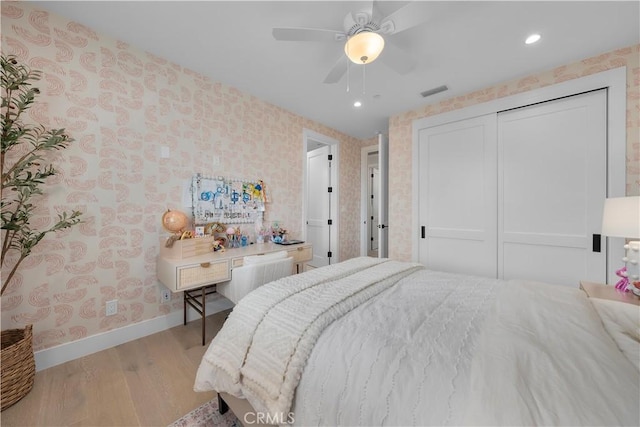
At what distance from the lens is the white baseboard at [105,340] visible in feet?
5.48

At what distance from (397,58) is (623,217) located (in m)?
1.77

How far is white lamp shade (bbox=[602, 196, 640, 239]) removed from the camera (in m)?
1.38

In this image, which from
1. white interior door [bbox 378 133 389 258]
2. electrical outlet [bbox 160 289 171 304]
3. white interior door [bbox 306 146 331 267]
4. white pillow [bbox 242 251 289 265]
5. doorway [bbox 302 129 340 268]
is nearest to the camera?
white pillow [bbox 242 251 289 265]

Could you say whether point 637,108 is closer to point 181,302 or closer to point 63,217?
point 181,302

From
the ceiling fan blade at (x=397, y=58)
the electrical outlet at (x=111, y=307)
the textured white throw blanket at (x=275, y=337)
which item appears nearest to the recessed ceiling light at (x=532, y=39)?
the ceiling fan blade at (x=397, y=58)

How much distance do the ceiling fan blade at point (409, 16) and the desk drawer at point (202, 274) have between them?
2.14 meters

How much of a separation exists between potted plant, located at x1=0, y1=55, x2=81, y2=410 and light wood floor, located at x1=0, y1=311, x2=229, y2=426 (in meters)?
0.15

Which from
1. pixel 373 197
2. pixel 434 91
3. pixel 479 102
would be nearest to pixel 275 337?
pixel 434 91

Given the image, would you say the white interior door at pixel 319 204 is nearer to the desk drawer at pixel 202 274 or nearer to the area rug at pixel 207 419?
the desk drawer at pixel 202 274

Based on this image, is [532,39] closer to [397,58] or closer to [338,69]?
[397,58]

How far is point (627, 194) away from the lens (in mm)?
1951

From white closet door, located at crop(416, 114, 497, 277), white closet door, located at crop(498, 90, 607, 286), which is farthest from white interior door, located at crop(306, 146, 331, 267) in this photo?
white closet door, located at crop(498, 90, 607, 286)

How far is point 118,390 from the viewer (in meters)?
1.49

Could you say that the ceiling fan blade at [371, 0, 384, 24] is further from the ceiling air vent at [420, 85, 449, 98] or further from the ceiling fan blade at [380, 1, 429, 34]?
the ceiling air vent at [420, 85, 449, 98]
